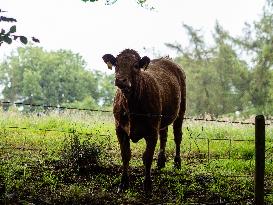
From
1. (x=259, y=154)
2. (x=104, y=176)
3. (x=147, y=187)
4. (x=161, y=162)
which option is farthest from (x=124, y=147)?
(x=259, y=154)

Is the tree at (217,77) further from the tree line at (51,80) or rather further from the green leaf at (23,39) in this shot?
the green leaf at (23,39)

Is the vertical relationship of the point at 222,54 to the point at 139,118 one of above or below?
above

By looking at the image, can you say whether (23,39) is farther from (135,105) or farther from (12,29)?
(135,105)

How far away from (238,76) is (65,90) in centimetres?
4403

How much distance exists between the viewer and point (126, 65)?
5551 mm

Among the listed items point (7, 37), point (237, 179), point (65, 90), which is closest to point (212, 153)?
point (237, 179)

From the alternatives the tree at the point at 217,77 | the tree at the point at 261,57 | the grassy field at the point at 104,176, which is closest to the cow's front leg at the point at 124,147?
the grassy field at the point at 104,176

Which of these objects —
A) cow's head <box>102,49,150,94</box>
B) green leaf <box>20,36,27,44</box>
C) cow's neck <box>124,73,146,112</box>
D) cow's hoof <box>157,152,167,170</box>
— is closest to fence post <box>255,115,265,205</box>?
cow's head <box>102,49,150,94</box>

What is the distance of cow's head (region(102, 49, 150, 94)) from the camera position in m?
5.35

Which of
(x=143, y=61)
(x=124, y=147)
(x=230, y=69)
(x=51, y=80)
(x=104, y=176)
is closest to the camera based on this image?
(x=143, y=61)

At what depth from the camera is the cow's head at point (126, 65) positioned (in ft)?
17.6

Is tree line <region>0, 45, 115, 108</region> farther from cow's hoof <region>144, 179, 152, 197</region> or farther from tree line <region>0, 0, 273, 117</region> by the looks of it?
cow's hoof <region>144, 179, 152, 197</region>

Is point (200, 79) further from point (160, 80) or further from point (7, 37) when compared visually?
point (7, 37)

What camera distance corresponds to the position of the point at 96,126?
13016mm
